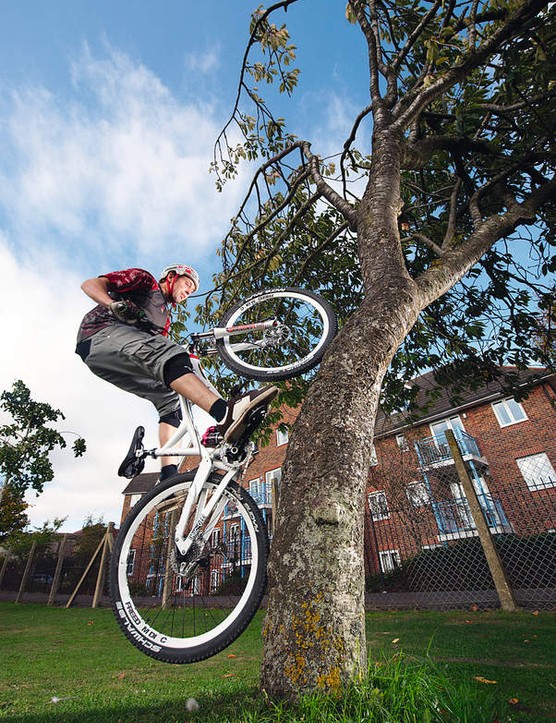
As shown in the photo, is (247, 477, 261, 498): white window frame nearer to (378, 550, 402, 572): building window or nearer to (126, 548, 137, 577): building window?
(378, 550, 402, 572): building window

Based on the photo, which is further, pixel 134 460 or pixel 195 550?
pixel 134 460

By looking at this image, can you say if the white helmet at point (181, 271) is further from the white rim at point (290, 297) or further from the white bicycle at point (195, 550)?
the white bicycle at point (195, 550)

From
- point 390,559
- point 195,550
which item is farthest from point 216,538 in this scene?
point 390,559

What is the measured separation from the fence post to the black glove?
6160 mm

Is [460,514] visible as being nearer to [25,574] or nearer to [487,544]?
[487,544]

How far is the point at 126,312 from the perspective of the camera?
8.58 ft

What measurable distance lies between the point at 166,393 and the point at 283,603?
1.99 m

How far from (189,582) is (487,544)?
559 centimetres

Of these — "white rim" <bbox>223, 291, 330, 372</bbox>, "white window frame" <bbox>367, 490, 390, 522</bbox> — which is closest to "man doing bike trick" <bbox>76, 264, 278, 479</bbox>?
"white rim" <bbox>223, 291, 330, 372</bbox>

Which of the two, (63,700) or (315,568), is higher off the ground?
(315,568)

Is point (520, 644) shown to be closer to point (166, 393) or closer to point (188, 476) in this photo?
point (188, 476)

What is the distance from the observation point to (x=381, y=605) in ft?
22.9

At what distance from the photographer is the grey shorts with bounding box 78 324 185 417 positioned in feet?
8.13

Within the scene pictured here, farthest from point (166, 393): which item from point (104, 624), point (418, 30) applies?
point (104, 624)
